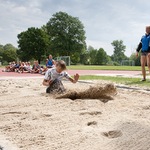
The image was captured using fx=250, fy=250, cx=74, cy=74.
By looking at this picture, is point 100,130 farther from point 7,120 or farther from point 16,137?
point 7,120

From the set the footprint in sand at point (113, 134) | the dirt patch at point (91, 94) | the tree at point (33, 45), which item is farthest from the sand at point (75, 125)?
the tree at point (33, 45)

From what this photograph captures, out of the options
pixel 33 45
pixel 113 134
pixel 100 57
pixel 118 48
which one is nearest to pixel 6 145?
pixel 113 134

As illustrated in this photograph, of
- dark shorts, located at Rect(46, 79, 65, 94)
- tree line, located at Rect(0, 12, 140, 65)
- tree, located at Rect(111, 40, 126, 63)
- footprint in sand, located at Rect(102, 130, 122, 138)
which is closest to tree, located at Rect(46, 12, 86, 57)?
tree line, located at Rect(0, 12, 140, 65)

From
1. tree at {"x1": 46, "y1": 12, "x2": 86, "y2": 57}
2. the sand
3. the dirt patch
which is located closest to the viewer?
the sand

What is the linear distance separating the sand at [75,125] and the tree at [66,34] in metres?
59.2

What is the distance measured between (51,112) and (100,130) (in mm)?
1204

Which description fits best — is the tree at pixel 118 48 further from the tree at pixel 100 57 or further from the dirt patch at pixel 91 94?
the dirt patch at pixel 91 94

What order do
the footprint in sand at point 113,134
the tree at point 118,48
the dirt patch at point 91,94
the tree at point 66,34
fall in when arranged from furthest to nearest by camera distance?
the tree at point 118,48 < the tree at point 66,34 < the dirt patch at point 91,94 < the footprint in sand at point 113,134

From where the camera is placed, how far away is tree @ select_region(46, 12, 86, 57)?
64.1 m

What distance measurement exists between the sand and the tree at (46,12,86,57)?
5920 centimetres

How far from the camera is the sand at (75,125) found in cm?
244

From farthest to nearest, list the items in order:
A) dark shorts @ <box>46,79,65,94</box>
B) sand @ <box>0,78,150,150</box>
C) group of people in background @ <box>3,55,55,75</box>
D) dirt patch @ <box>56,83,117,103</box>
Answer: group of people in background @ <box>3,55,55,75</box>
dark shorts @ <box>46,79,65,94</box>
dirt patch @ <box>56,83,117,103</box>
sand @ <box>0,78,150,150</box>

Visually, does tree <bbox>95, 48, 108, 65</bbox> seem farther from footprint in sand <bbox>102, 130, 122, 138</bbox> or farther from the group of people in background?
footprint in sand <bbox>102, 130, 122, 138</bbox>

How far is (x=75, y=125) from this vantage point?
3121 millimetres
